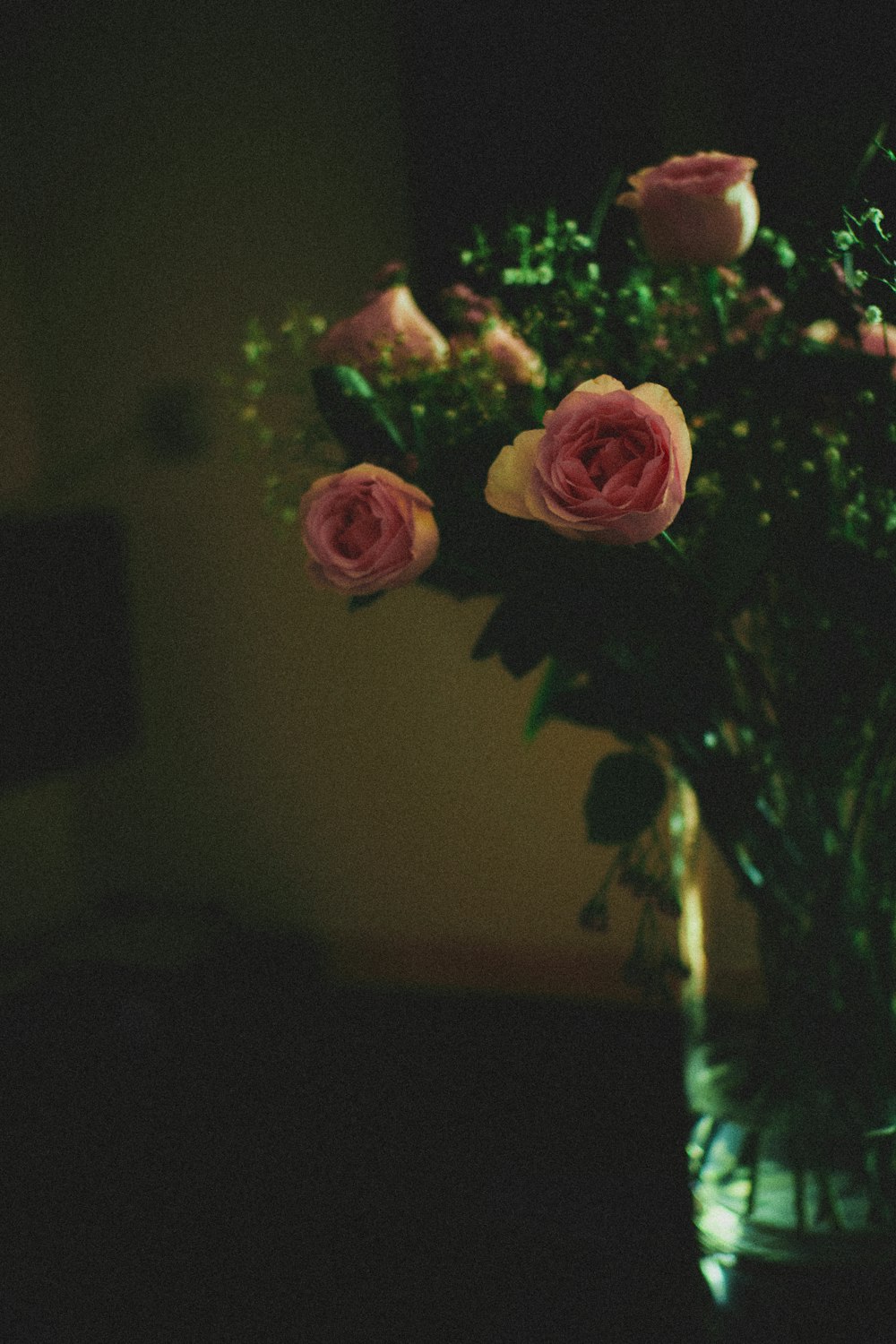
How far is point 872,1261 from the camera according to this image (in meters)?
0.58

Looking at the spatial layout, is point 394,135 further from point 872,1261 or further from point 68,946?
point 872,1261

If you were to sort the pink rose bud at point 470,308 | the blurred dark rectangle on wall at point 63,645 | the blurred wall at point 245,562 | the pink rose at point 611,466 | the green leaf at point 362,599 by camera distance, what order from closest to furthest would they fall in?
the pink rose at point 611,466
the green leaf at point 362,599
the pink rose bud at point 470,308
the blurred dark rectangle on wall at point 63,645
the blurred wall at point 245,562

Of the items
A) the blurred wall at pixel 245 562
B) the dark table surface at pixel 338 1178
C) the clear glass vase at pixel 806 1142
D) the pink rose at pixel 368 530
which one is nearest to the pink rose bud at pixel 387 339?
the pink rose at pixel 368 530

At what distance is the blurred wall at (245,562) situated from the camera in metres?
1.55

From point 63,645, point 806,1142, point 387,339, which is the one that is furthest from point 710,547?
point 63,645

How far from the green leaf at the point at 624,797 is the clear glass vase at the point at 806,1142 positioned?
0.30 feet

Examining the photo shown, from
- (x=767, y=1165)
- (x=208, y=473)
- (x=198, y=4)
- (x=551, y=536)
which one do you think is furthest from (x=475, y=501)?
(x=198, y=4)

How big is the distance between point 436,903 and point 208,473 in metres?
0.77

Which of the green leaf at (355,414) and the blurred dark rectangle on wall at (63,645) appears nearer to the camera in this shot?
the green leaf at (355,414)

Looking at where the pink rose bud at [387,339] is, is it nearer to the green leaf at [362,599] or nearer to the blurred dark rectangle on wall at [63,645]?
the green leaf at [362,599]

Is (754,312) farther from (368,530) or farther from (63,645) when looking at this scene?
(63,645)

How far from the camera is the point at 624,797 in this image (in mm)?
626

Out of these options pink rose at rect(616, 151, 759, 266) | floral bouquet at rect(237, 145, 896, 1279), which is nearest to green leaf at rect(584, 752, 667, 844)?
floral bouquet at rect(237, 145, 896, 1279)

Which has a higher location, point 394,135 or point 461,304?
point 394,135
